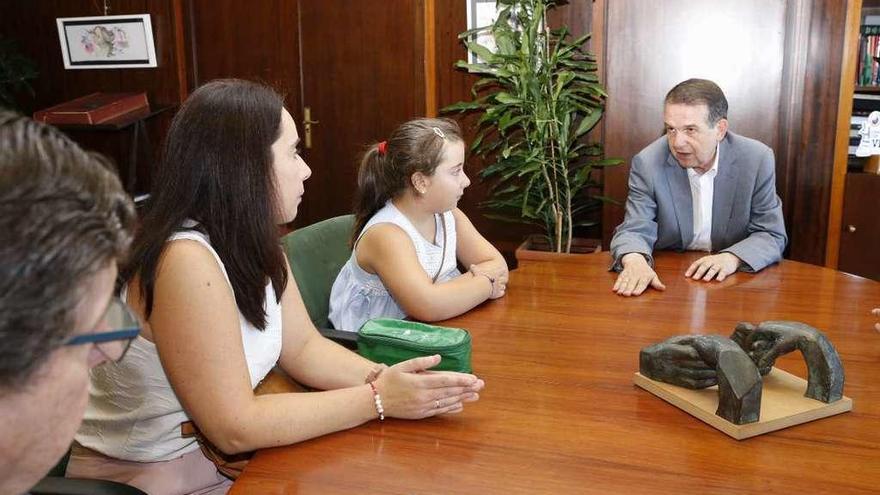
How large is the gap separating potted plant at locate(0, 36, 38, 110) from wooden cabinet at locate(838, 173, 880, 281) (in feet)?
15.7

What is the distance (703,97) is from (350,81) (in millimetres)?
2450

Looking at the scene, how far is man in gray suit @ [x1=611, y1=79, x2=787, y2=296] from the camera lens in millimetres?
2775

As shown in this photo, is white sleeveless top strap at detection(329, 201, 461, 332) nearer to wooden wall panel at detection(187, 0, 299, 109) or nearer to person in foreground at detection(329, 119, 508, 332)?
person in foreground at detection(329, 119, 508, 332)

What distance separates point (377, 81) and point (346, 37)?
1.02ft

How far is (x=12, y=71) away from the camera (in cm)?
513

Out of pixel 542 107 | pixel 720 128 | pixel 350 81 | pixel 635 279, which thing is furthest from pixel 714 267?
pixel 350 81

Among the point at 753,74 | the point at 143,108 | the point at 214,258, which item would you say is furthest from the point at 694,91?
the point at 143,108

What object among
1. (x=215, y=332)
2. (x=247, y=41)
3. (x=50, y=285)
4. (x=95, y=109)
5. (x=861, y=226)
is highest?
(x=247, y=41)

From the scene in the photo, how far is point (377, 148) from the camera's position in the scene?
2420 millimetres

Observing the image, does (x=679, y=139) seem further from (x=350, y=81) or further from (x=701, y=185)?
(x=350, y=81)

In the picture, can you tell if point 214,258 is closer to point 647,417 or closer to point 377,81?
point 647,417

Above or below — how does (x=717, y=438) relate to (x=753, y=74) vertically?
below

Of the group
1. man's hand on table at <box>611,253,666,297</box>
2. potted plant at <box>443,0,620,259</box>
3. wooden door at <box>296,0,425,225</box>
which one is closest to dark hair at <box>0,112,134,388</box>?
man's hand on table at <box>611,253,666,297</box>

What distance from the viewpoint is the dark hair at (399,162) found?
2.32 m
